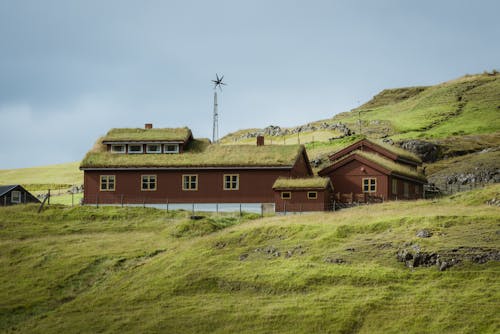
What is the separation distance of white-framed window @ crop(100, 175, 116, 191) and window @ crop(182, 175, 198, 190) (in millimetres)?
7038

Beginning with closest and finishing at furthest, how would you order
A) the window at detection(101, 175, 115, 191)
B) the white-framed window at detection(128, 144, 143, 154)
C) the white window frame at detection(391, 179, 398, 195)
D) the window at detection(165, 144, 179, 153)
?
the white window frame at detection(391, 179, 398, 195)
the window at detection(101, 175, 115, 191)
the window at detection(165, 144, 179, 153)
the white-framed window at detection(128, 144, 143, 154)

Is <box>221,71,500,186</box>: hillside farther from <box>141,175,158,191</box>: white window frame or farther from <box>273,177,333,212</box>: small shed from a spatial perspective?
<box>141,175,158,191</box>: white window frame

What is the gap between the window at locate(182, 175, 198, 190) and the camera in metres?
75.0

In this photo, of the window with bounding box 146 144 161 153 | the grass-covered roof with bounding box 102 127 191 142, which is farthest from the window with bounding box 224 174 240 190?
the window with bounding box 146 144 161 153

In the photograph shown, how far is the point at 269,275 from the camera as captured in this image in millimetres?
48500

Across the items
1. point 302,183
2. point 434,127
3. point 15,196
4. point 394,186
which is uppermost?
point 434,127

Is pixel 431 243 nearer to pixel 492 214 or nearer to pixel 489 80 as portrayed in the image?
pixel 492 214

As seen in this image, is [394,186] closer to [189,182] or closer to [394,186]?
[394,186]

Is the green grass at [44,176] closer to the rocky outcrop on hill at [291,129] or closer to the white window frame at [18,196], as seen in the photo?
the white window frame at [18,196]

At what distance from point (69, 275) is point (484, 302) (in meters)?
27.6

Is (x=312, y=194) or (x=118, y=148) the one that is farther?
(x=118, y=148)

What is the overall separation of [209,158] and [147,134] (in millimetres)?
8697

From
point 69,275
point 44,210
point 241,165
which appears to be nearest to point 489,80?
point 241,165

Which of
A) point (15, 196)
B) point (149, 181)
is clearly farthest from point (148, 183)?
point (15, 196)
